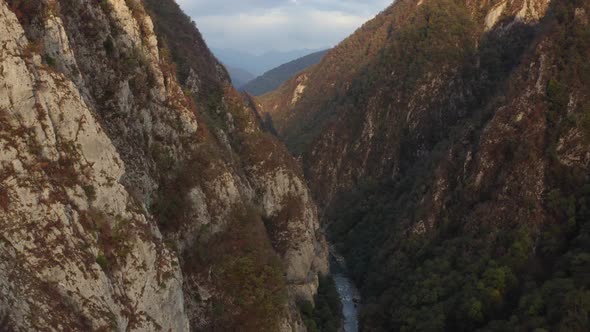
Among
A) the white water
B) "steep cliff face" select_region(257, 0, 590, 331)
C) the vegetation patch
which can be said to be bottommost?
the white water

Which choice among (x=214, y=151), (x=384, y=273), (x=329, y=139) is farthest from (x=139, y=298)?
(x=329, y=139)

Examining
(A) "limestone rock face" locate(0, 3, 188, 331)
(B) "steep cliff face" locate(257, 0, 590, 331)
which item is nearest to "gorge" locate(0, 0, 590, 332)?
A: (A) "limestone rock face" locate(0, 3, 188, 331)

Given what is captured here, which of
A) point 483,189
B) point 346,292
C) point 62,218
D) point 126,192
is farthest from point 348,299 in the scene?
point 62,218

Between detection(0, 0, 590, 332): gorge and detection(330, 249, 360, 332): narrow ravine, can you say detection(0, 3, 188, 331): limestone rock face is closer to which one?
detection(0, 0, 590, 332): gorge

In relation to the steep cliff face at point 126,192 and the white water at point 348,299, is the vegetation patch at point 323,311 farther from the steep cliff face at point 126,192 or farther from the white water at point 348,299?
the steep cliff face at point 126,192

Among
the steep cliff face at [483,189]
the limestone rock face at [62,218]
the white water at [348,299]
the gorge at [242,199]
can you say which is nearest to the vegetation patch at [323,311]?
the gorge at [242,199]
